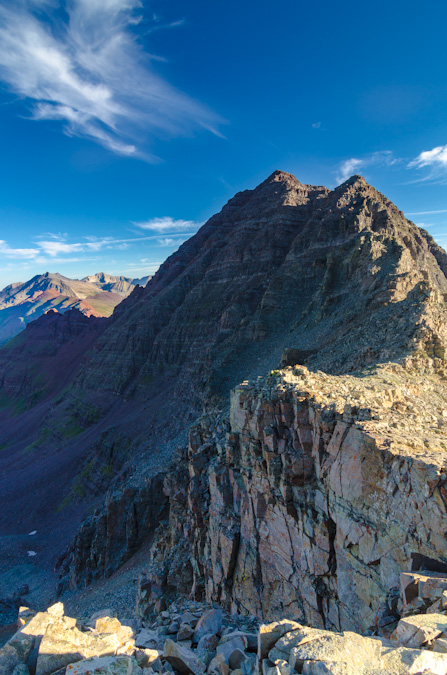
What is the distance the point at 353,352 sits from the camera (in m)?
34.9

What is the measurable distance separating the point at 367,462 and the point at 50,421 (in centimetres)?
10823

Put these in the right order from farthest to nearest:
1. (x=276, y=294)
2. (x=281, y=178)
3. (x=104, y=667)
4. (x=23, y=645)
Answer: (x=281, y=178), (x=276, y=294), (x=23, y=645), (x=104, y=667)

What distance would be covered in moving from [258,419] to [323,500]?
239 inches

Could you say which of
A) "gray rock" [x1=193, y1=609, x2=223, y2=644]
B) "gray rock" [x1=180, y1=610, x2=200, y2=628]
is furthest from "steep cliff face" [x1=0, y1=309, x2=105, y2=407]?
"gray rock" [x1=193, y1=609, x2=223, y2=644]

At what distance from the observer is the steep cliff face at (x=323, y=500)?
38.5ft

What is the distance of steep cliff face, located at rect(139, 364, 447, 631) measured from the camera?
38.5 ft

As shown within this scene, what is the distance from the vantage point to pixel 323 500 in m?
16.4

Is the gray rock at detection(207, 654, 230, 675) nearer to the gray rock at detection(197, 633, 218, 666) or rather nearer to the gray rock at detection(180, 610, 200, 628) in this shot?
the gray rock at detection(197, 633, 218, 666)

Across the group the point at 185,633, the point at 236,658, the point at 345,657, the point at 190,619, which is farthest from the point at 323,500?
the point at 345,657

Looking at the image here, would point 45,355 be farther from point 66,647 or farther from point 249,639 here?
point 249,639

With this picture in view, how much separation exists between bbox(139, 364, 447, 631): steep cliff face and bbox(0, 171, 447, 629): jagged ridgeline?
0.31ft

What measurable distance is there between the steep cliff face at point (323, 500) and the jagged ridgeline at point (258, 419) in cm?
9

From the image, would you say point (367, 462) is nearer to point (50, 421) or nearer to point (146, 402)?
point (146, 402)

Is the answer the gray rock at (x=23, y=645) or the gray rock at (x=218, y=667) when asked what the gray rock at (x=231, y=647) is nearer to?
the gray rock at (x=218, y=667)
